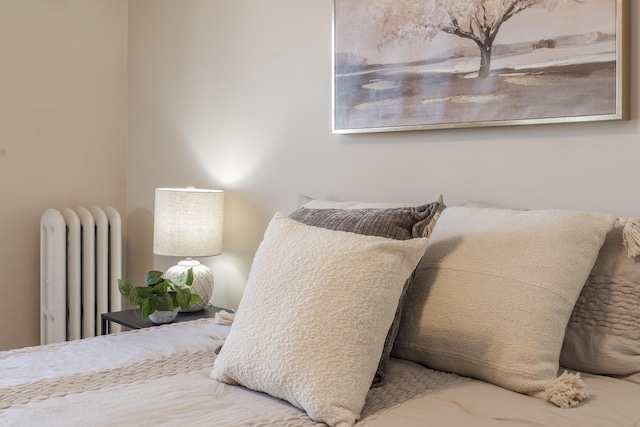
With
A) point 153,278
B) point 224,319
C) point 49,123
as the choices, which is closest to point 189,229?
point 153,278

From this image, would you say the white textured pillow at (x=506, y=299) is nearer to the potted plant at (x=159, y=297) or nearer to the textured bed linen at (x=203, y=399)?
the textured bed linen at (x=203, y=399)

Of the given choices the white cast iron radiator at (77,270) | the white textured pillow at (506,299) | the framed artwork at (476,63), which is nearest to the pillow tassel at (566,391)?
the white textured pillow at (506,299)

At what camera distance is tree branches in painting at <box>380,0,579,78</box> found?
6.05 ft

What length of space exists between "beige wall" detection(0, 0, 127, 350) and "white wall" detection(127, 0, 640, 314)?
109mm

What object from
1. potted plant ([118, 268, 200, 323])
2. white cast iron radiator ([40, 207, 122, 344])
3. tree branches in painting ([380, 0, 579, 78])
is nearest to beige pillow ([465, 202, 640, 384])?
tree branches in painting ([380, 0, 579, 78])

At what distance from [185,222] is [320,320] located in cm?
138

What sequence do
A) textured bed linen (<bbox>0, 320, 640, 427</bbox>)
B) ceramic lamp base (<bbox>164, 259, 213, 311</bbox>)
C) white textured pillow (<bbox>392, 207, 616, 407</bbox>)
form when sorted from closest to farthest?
textured bed linen (<bbox>0, 320, 640, 427</bbox>)
white textured pillow (<bbox>392, 207, 616, 407</bbox>)
ceramic lamp base (<bbox>164, 259, 213, 311</bbox>)

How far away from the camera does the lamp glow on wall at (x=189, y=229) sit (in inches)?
101

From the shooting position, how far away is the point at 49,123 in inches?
121

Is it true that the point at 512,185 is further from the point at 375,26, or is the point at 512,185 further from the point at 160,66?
the point at 160,66

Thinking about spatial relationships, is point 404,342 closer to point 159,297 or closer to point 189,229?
point 159,297

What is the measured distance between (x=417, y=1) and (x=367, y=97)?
1.13ft

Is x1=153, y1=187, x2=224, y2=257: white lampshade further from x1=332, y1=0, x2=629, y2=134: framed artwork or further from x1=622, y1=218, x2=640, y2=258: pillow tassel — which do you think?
x1=622, y1=218, x2=640, y2=258: pillow tassel

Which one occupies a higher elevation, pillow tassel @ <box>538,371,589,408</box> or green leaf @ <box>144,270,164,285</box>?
green leaf @ <box>144,270,164,285</box>
